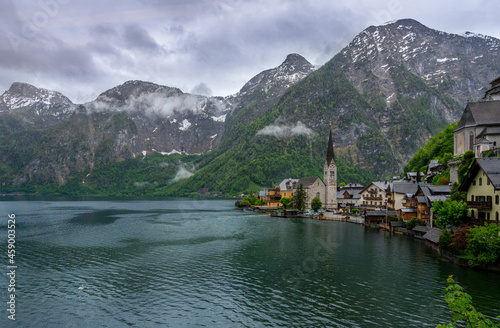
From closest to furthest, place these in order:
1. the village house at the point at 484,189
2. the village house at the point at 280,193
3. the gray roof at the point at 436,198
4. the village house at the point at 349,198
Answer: the village house at the point at 484,189, the gray roof at the point at 436,198, the village house at the point at 349,198, the village house at the point at 280,193

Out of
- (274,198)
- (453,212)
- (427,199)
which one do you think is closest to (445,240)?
(453,212)

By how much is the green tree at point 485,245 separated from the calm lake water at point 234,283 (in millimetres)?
1959

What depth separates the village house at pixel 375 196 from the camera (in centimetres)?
12850

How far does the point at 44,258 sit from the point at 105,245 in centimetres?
1343

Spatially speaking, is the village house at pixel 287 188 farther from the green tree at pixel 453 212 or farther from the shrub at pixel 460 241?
the shrub at pixel 460 241

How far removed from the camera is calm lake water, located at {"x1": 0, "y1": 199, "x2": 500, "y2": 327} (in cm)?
3259

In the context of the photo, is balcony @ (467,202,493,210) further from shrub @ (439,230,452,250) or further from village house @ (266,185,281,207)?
village house @ (266,185,281,207)

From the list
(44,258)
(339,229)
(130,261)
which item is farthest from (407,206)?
(44,258)

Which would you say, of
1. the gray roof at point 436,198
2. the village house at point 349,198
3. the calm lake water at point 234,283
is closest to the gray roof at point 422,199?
the gray roof at point 436,198

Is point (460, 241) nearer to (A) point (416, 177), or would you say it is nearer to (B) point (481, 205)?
(B) point (481, 205)

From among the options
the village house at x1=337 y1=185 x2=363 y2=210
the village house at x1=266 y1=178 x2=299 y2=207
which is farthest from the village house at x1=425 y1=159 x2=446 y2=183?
the village house at x1=266 y1=178 x2=299 y2=207

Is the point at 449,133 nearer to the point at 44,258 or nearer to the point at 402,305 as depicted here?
the point at 402,305

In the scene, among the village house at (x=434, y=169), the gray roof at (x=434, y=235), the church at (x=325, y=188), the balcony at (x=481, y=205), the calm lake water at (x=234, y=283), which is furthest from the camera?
the church at (x=325, y=188)

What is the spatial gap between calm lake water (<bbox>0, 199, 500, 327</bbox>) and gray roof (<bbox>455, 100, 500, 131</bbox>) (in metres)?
38.2
